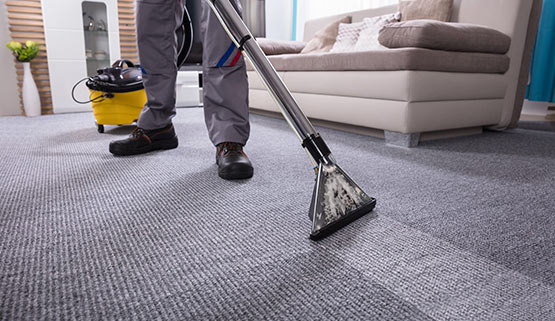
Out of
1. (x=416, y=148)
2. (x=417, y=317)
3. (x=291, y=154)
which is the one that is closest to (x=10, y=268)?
(x=417, y=317)

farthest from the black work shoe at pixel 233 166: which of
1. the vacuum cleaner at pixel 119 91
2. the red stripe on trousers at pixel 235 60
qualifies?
the vacuum cleaner at pixel 119 91

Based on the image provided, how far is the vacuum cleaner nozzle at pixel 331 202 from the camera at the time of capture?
619mm

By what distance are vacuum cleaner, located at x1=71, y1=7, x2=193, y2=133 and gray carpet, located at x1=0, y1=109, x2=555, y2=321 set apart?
0.62 metres

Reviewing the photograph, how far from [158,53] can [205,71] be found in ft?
0.75

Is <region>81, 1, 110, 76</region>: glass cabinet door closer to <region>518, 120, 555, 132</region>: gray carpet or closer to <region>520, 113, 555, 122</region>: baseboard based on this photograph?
<region>518, 120, 555, 132</region>: gray carpet

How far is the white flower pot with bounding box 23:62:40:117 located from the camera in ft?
8.36

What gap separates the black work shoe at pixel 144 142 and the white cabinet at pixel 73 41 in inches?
73.3

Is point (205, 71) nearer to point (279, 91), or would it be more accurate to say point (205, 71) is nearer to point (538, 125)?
point (279, 91)

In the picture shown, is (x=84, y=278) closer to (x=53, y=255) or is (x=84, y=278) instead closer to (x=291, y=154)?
(x=53, y=255)

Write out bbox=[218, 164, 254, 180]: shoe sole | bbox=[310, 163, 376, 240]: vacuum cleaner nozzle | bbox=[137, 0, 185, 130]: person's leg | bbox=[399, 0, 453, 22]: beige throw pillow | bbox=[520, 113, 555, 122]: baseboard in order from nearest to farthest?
1. bbox=[310, 163, 376, 240]: vacuum cleaner nozzle
2. bbox=[218, 164, 254, 180]: shoe sole
3. bbox=[137, 0, 185, 130]: person's leg
4. bbox=[399, 0, 453, 22]: beige throw pillow
5. bbox=[520, 113, 555, 122]: baseboard

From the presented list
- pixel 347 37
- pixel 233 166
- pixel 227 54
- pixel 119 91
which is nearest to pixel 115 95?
pixel 119 91

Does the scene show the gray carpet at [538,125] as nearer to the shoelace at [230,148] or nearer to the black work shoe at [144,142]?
the shoelace at [230,148]

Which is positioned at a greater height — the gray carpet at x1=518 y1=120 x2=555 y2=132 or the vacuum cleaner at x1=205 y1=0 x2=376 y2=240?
the vacuum cleaner at x1=205 y1=0 x2=376 y2=240

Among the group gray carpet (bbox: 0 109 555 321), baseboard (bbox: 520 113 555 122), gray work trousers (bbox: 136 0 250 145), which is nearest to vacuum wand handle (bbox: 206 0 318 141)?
gray carpet (bbox: 0 109 555 321)
